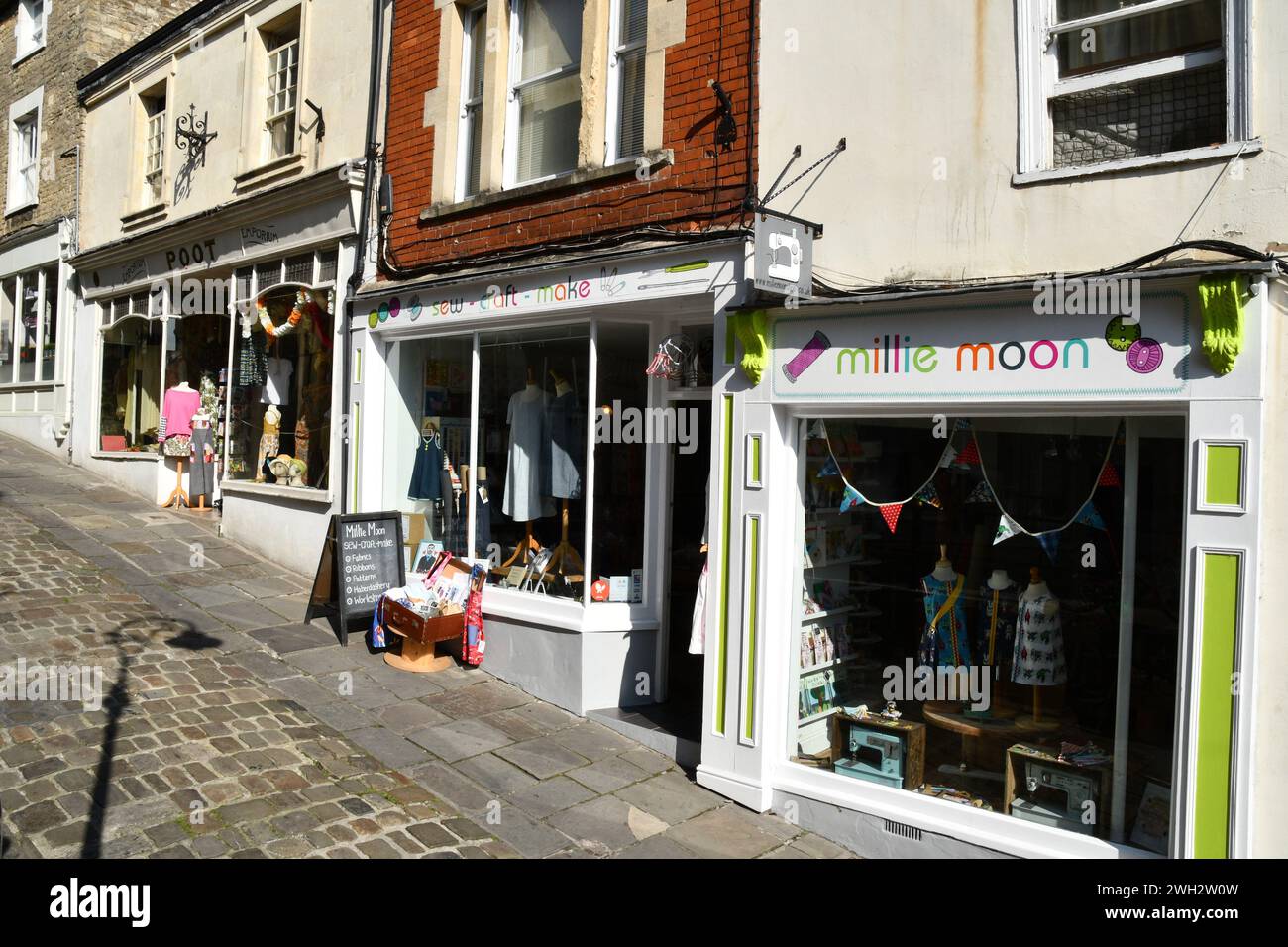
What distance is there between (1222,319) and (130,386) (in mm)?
14524

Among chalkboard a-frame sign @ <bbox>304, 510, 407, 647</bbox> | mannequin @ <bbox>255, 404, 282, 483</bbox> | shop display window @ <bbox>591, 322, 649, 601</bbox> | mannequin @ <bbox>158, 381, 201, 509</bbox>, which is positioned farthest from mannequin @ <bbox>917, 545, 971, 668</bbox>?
mannequin @ <bbox>158, 381, 201, 509</bbox>

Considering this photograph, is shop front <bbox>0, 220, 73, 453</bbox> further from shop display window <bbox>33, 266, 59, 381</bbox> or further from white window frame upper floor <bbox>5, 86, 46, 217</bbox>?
white window frame upper floor <bbox>5, 86, 46, 217</bbox>

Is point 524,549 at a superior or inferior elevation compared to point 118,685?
superior

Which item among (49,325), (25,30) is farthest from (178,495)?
(25,30)

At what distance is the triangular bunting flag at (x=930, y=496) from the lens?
5902 mm

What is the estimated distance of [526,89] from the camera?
27.5ft

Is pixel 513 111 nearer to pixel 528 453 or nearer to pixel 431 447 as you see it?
pixel 528 453

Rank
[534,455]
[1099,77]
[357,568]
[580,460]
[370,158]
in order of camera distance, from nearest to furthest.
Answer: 1. [1099,77]
2. [580,460]
3. [534,455]
4. [357,568]
5. [370,158]

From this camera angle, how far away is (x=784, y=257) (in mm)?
5859

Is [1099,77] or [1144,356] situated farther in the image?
[1099,77]

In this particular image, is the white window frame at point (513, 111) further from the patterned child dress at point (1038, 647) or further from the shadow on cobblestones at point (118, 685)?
the patterned child dress at point (1038, 647)

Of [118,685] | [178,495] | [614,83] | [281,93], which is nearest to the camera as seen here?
[118,685]

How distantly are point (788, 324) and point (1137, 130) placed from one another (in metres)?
2.15
